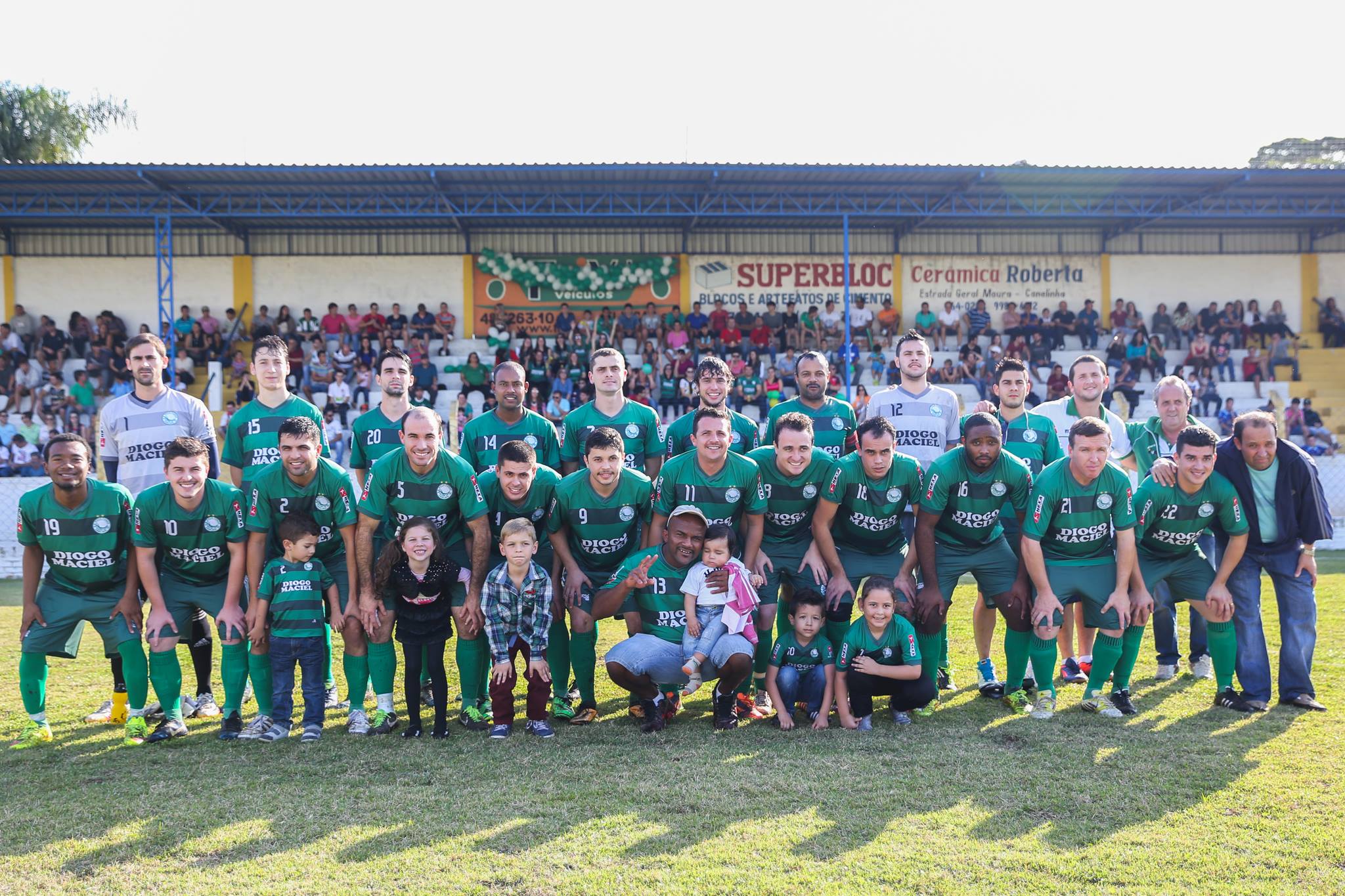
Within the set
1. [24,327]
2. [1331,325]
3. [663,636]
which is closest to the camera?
[663,636]

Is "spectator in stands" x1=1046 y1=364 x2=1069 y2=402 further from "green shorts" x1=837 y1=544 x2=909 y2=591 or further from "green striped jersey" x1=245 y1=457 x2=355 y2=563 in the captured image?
"green striped jersey" x1=245 y1=457 x2=355 y2=563

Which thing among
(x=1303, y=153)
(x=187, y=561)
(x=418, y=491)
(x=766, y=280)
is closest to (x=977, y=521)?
(x=418, y=491)

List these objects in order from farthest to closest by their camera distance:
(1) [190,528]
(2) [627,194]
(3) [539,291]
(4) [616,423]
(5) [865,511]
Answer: (3) [539,291]
(2) [627,194]
(4) [616,423]
(5) [865,511]
(1) [190,528]

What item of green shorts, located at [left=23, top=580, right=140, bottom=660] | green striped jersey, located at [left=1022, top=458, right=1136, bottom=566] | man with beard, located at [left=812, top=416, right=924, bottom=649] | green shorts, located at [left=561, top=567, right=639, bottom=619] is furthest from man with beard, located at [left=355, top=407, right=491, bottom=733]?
green striped jersey, located at [left=1022, top=458, right=1136, bottom=566]

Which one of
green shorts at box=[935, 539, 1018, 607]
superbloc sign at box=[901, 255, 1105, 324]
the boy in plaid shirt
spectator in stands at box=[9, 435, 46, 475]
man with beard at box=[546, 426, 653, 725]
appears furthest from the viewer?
superbloc sign at box=[901, 255, 1105, 324]

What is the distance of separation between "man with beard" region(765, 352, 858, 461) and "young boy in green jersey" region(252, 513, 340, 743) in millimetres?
3136

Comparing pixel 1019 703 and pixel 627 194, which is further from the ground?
pixel 627 194

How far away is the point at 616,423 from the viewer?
708 centimetres

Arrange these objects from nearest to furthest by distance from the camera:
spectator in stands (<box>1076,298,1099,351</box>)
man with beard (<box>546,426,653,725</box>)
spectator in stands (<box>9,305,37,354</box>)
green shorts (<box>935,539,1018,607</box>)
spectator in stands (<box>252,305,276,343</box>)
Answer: man with beard (<box>546,426,653,725</box>) → green shorts (<box>935,539,1018,607</box>) → spectator in stands (<box>252,305,276,343</box>) → spectator in stands (<box>9,305,37,354</box>) → spectator in stands (<box>1076,298,1099,351</box>)

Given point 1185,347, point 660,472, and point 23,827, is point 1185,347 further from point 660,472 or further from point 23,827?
point 23,827

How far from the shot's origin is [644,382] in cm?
2072

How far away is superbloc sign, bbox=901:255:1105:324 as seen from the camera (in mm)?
25094

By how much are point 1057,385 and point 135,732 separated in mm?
18810

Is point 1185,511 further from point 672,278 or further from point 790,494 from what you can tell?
point 672,278
